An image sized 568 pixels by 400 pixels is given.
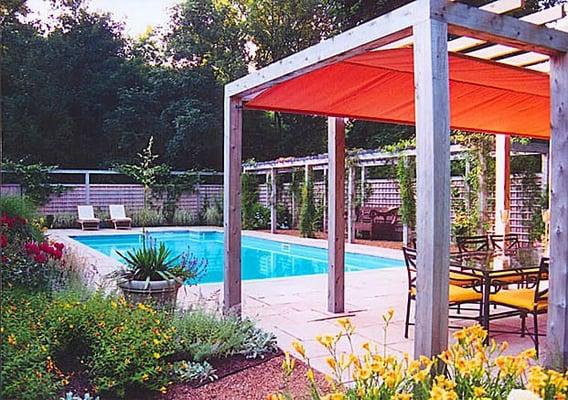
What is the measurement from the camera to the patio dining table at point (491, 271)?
4.32m

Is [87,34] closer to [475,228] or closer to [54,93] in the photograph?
[54,93]

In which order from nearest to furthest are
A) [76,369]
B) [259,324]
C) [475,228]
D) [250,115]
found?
[76,369]
[259,324]
[475,228]
[250,115]

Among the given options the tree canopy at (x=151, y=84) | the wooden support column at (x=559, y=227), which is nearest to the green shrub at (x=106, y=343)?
the wooden support column at (x=559, y=227)

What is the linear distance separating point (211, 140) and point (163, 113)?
227 centimetres

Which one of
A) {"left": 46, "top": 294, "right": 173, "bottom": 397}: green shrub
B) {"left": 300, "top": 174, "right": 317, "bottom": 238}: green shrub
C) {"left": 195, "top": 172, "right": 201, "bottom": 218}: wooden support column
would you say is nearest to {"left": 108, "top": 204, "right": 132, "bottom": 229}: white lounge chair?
{"left": 195, "top": 172, "right": 201, "bottom": 218}: wooden support column

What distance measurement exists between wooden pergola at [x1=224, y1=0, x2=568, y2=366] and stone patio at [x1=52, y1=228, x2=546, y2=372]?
391mm

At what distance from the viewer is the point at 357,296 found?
6617mm

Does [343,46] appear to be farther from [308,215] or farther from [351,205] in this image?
[308,215]

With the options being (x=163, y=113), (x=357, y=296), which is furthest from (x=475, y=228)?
(x=163, y=113)

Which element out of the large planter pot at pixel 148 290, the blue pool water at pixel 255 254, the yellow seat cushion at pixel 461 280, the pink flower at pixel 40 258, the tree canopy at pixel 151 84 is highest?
the tree canopy at pixel 151 84

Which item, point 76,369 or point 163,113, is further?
point 163,113

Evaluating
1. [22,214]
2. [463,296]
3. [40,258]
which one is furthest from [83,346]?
[22,214]

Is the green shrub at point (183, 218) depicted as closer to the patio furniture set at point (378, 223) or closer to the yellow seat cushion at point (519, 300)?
the patio furniture set at point (378, 223)

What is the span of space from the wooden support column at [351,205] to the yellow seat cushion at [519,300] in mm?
8668
